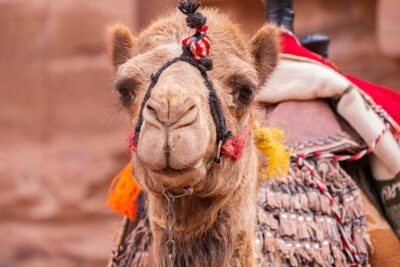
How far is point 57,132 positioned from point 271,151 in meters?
3.79

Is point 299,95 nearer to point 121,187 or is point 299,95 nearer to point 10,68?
point 121,187

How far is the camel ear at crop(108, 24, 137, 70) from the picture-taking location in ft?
7.20

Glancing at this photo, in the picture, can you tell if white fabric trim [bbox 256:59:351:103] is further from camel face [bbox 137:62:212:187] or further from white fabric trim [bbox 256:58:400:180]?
camel face [bbox 137:62:212:187]

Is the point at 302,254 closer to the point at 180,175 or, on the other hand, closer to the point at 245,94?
the point at 245,94

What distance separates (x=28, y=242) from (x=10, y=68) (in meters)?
1.36

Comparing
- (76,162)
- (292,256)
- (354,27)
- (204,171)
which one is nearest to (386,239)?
(292,256)

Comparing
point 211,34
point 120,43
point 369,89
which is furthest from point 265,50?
point 369,89

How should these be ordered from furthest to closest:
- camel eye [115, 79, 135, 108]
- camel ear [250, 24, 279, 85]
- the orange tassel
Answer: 1. the orange tassel
2. camel ear [250, 24, 279, 85]
3. camel eye [115, 79, 135, 108]

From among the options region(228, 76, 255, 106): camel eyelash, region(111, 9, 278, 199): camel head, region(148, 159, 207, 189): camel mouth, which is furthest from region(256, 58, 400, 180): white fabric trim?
region(148, 159, 207, 189): camel mouth

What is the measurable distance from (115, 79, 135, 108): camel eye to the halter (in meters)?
0.11

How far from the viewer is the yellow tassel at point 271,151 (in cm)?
222

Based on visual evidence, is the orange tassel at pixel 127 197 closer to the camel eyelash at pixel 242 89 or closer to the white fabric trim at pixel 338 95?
the white fabric trim at pixel 338 95

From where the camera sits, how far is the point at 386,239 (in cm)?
253

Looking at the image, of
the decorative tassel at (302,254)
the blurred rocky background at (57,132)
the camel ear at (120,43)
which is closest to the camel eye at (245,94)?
the camel ear at (120,43)
